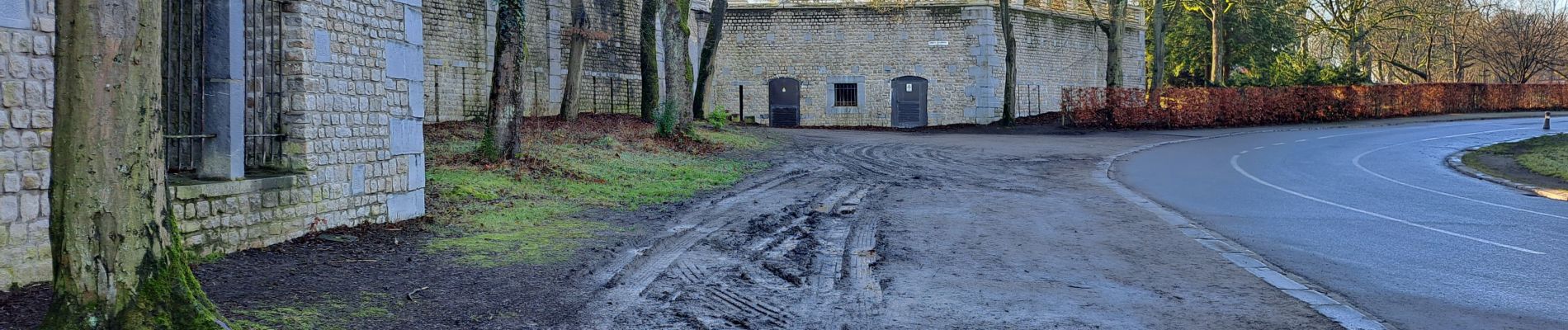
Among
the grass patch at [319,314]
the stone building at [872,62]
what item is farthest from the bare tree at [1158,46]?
the grass patch at [319,314]

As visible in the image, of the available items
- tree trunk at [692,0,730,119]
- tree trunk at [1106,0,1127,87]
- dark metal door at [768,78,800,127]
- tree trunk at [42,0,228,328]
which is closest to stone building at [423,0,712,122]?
tree trunk at [692,0,730,119]

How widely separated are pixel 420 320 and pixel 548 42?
22473 millimetres

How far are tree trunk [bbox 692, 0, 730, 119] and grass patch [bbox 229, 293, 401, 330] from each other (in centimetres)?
2069

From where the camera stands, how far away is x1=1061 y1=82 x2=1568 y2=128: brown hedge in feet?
117

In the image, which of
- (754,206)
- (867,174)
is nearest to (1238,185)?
(867,174)

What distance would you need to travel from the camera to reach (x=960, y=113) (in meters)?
39.2

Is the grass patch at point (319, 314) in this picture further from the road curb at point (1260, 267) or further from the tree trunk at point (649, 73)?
the tree trunk at point (649, 73)

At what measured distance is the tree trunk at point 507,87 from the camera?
48.8 ft

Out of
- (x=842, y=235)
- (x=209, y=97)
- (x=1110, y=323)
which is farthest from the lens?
(x=842, y=235)

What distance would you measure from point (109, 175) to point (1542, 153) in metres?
25.3

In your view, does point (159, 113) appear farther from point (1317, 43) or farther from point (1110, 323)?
point (1317, 43)

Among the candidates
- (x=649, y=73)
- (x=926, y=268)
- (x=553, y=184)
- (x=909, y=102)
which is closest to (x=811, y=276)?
(x=926, y=268)

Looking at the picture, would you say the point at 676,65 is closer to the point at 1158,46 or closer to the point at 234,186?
the point at 234,186

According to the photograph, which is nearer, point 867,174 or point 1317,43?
point 867,174
